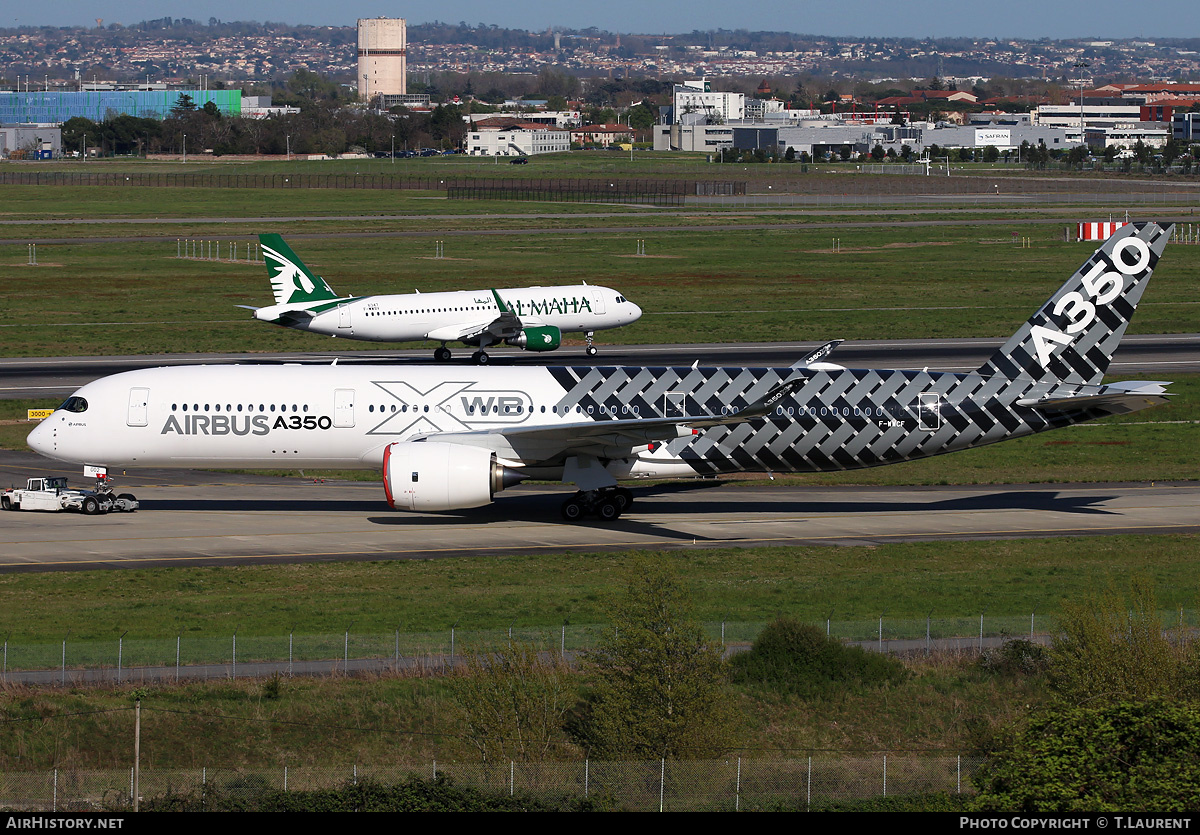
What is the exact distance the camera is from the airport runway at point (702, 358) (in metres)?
77.7

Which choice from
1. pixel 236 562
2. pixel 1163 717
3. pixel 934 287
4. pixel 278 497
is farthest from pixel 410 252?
pixel 1163 717

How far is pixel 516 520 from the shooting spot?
50406 millimetres

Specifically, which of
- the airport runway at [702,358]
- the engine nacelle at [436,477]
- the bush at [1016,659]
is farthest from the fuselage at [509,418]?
the airport runway at [702,358]

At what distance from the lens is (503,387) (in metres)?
49.8

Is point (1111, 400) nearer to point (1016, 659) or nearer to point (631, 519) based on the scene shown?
point (1016, 659)

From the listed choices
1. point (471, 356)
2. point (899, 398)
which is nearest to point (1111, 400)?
point (899, 398)

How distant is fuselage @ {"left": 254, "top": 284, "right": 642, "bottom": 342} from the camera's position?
87.1 meters

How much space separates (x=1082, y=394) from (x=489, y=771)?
28.7 m

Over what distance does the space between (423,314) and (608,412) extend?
3996 cm

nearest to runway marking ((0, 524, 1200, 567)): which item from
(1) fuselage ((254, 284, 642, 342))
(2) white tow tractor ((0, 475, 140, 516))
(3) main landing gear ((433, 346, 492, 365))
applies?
(2) white tow tractor ((0, 475, 140, 516))

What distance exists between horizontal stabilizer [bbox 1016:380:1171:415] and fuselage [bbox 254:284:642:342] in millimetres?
44269

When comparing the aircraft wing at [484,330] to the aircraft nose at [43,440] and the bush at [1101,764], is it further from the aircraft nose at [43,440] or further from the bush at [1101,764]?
the bush at [1101,764]

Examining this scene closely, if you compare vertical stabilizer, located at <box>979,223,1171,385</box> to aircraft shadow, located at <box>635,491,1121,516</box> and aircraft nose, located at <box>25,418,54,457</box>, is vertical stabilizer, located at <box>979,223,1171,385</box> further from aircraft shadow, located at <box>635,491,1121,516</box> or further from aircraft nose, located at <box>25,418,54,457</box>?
aircraft nose, located at <box>25,418,54,457</box>
